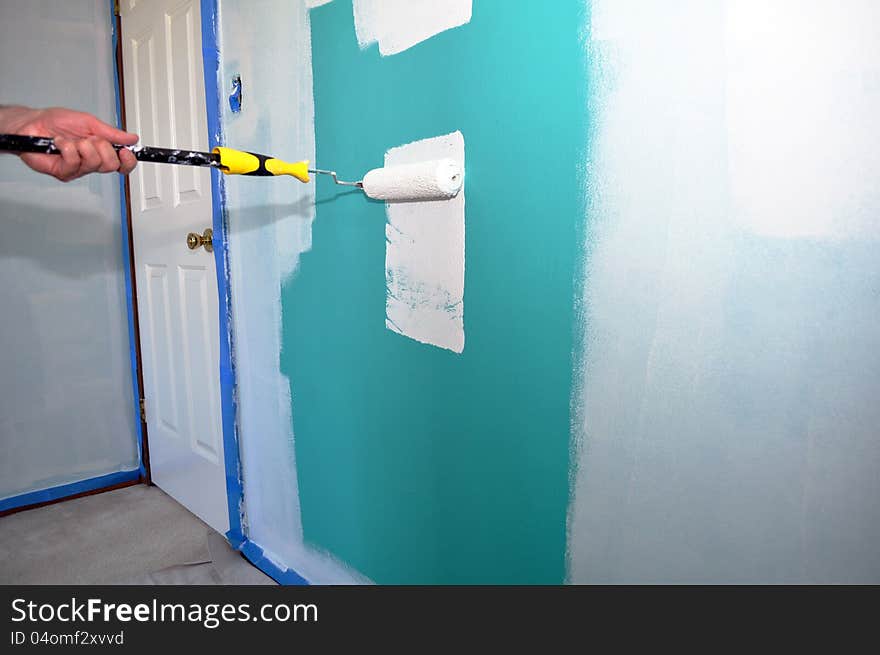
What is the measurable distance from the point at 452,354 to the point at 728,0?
63 centimetres

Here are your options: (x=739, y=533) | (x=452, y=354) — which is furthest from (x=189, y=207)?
(x=739, y=533)

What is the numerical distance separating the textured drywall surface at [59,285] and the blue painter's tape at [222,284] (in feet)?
2.53

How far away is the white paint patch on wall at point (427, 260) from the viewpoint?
96cm

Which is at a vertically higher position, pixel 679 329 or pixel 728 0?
pixel 728 0

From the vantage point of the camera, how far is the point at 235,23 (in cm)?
136

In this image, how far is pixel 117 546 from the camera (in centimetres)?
168

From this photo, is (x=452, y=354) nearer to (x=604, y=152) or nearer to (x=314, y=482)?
(x=604, y=152)

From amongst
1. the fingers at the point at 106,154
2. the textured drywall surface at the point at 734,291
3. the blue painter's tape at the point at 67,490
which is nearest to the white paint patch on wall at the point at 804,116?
the textured drywall surface at the point at 734,291

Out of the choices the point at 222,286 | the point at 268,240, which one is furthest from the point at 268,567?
the point at 268,240

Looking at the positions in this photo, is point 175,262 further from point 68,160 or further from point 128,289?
point 68,160

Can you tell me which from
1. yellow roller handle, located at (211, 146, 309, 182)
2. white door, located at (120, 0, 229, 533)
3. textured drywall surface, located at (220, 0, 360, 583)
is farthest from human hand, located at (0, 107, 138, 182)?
white door, located at (120, 0, 229, 533)

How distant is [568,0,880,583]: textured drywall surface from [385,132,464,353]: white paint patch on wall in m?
0.25

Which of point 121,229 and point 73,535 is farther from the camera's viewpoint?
point 121,229

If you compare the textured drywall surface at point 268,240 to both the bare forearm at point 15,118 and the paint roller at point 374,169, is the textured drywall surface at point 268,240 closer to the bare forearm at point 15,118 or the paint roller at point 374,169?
the paint roller at point 374,169
